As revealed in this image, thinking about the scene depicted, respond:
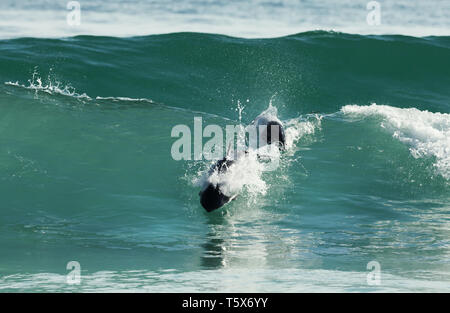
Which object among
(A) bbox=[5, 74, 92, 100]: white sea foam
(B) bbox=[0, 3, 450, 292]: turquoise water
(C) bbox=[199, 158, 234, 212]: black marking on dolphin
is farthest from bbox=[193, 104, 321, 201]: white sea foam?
(A) bbox=[5, 74, 92, 100]: white sea foam

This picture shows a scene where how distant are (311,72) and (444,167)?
8.95 metres

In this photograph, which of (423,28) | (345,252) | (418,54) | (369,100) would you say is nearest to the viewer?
(345,252)

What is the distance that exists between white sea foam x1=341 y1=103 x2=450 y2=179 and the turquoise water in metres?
0.05

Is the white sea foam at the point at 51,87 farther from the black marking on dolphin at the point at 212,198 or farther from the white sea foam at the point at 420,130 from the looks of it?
the black marking on dolphin at the point at 212,198

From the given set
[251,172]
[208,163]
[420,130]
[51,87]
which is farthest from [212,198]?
[51,87]

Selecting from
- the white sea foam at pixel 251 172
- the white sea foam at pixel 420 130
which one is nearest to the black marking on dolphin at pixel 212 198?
the white sea foam at pixel 251 172

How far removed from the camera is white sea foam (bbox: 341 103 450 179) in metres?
16.2

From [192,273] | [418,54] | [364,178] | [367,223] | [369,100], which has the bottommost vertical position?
[192,273]

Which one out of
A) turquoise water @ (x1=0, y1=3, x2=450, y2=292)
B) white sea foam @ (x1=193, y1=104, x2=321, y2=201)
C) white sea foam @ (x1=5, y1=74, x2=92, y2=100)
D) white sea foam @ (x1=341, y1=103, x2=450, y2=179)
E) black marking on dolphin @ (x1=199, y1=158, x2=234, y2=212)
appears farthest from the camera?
white sea foam @ (x1=5, y1=74, x2=92, y2=100)

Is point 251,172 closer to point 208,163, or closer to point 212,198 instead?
point 208,163

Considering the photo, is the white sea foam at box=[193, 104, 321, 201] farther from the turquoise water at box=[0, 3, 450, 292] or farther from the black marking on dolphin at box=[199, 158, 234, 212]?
the turquoise water at box=[0, 3, 450, 292]

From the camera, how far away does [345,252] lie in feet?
34.4

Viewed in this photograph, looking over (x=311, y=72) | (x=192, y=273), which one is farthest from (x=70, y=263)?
(x=311, y=72)

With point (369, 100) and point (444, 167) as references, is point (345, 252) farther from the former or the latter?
point (369, 100)
